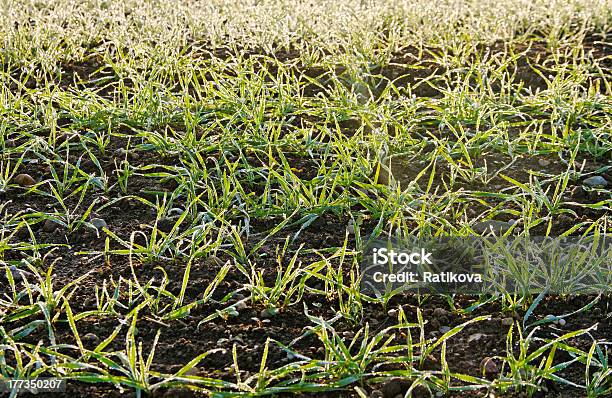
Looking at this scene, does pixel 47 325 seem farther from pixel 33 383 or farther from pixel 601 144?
pixel 601 144

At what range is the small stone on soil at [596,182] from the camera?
311 cm

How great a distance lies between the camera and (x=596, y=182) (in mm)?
3119

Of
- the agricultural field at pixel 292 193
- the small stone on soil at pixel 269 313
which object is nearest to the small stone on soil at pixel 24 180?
the agricultural field at pixel 292 193

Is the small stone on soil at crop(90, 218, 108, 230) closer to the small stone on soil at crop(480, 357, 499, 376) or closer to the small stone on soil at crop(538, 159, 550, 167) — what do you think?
the small stone on soil at crop(480, 357, 499, 376)

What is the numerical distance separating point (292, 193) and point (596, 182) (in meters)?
1.11

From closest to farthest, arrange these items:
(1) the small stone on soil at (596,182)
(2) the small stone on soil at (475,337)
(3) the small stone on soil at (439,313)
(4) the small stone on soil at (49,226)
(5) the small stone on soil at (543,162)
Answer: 1. (2) the small stone on soil at (475,337)
2. (3) the small stone on soil at (439,313)
3. (4) the small stone on soil at (49,226)
4. (1) the small stone on soil at (596,182)
5. (5) the small stone on soil at (543,162)

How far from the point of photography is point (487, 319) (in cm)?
240

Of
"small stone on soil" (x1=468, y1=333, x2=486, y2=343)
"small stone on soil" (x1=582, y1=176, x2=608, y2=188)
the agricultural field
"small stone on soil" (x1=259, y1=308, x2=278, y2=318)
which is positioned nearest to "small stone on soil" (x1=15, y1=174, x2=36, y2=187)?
the agricultural field

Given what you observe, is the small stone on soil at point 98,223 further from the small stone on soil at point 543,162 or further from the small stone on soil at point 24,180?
the small stone on soil at point 543,162

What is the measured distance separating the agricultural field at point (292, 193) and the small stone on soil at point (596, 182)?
1.1 inches

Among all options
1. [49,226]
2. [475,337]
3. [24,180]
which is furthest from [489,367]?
[24,180]

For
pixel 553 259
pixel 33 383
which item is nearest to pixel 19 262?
pixel 33 383

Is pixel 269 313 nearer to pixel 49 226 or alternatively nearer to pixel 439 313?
pixel 439 313

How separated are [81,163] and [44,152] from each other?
19cm
